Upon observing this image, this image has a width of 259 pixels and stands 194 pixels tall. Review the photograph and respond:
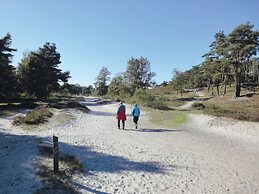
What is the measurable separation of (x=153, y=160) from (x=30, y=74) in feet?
135

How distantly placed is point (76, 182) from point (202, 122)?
18.2 metres

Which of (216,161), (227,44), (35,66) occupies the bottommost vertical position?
(216,161)

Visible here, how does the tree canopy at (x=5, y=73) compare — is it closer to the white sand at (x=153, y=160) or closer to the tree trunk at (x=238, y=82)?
the white sand at (x=153, y=160)

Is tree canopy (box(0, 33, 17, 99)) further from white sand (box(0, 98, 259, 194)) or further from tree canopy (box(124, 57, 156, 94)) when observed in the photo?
tree canopy (box(124, 57, 156, 94))

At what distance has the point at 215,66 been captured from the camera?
62781mm

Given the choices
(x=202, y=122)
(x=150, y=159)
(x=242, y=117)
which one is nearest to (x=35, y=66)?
(x=202, y=122)

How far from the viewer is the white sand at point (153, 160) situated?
9289 mm

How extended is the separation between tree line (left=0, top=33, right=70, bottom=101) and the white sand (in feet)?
60.5

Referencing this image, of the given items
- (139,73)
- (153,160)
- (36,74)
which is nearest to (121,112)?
(153,160)

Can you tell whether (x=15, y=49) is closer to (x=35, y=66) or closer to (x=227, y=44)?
(x=35, y=66)

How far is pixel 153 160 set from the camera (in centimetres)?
1259

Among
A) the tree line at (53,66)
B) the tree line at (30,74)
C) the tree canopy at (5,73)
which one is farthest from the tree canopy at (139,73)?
the tree canopy at (5,73)

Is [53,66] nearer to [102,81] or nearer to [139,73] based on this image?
[139,73]

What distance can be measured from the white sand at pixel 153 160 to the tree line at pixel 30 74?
18442 millimetres
